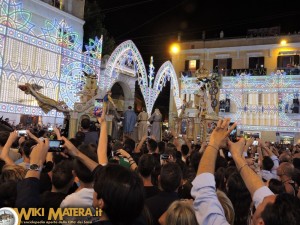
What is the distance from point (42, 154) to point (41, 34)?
57.7 feet

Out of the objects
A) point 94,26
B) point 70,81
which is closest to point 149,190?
point 70,81

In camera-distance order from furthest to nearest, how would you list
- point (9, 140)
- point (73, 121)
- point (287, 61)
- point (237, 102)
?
point (237, 102), point (287, 61), point (73, 121), point (9, 140)

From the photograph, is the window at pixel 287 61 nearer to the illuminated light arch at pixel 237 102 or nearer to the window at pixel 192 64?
the illuminated light arch at pixel 237 102

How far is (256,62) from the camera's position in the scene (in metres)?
35.3

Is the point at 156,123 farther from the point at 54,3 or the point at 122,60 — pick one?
the point at 54,3

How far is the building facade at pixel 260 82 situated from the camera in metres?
32.2

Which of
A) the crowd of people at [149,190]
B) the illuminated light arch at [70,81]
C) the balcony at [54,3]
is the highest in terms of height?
the balcony at [54,3]

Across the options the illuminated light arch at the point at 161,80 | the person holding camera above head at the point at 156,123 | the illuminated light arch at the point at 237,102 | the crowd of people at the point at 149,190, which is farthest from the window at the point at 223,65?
the crowd of people at the point at 149,190

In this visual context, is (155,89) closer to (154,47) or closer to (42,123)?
(42,123)

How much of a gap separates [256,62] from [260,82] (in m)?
2.74

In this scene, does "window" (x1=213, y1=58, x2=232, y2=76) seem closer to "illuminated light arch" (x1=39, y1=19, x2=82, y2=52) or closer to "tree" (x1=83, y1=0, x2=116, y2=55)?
"tree" (x1=83, y1=0, x2=116, y2=55)

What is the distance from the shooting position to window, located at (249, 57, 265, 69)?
34838 millimetres

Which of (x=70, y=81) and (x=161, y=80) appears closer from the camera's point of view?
(x=70, y=81)

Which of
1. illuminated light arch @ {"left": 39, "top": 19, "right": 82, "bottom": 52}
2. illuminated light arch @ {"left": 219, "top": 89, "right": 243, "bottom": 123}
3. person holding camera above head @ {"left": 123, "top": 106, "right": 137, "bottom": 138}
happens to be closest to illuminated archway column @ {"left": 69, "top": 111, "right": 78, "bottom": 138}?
person holding camera above head @ {"left": 123, "top": 106, "right": 137, "bottom": 138}
